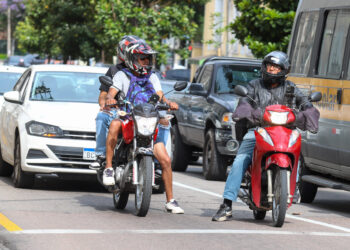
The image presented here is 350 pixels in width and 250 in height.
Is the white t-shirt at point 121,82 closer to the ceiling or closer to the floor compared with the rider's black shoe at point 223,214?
closer to the ceiling

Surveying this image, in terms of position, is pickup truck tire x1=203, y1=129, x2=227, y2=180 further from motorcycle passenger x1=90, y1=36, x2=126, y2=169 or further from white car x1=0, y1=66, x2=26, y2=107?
motorcycle passenger x1=90, y1=36, x2=126, y2=169

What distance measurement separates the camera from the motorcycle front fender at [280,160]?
897cm

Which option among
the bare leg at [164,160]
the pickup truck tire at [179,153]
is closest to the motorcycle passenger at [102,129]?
the bare leg at [164,160]

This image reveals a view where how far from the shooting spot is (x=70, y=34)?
3984 centimetres

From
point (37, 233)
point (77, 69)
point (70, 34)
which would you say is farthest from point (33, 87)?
point (70, 34)

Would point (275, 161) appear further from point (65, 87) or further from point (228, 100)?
point (228, 100)

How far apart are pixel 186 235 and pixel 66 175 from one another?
402 cm

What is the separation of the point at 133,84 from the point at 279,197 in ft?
6.91

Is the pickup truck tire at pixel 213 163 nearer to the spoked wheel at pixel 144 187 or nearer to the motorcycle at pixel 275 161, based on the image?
the spoked wheel at pixel 144 187

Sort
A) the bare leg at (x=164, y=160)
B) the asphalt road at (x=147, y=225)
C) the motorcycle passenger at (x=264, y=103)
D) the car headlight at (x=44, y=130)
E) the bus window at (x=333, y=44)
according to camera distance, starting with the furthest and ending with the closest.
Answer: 1. the car headlight at (x=44, y=130)
2. the bus window at (x=333, y=44)
3. the bare leg at (x=164, y=160)
4. the motorcycle passenger at (x=264, y=103)
5. the asphalt road at (x=147, y=225)

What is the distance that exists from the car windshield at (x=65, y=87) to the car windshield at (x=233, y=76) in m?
3.31

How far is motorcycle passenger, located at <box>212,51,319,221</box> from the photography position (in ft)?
30.7

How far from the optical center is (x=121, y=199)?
10336mm

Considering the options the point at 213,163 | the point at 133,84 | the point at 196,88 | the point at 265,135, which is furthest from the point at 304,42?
the point at 265,135
